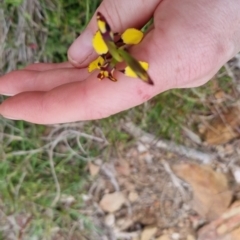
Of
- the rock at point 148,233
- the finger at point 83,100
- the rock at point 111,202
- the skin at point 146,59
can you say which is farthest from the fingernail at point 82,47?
the rock at point 148,233

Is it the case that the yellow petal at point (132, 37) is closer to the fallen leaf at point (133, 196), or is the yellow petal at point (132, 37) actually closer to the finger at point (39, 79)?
the finger at point (39, 79)

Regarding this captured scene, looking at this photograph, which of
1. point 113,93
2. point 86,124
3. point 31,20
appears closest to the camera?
point 113,93

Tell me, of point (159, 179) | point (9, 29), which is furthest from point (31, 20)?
point (159, 179)

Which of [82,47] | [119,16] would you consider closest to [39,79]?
[82,47]

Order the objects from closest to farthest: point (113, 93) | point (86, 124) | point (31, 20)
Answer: point (113, 93)
point (31, 20)
point (86, 124)

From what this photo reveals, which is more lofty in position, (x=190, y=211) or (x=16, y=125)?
(x=16, y=125)

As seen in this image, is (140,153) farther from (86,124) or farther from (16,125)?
(16,125)
